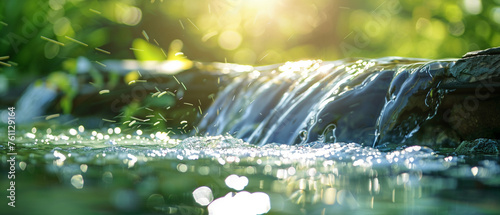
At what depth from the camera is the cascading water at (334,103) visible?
2648 mm

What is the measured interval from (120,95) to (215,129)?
96cm

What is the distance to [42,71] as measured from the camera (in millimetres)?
5246

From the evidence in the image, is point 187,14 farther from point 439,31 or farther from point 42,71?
point 439,31

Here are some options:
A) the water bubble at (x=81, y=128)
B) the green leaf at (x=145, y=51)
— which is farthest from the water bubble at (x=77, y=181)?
the green leaf at (x=145, y=51)

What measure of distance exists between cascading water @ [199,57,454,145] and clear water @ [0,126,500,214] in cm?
73

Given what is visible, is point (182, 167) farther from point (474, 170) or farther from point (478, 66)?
point (478, 66)

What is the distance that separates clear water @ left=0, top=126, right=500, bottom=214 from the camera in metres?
0.86

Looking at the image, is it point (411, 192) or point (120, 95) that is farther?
point (120, 95)

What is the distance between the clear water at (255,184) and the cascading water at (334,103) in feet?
2.39

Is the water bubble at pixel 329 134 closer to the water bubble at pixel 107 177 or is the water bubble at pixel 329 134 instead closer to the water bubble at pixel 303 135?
the water bubble at pixel 303 135

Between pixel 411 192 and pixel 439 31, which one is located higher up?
pixel 439 31

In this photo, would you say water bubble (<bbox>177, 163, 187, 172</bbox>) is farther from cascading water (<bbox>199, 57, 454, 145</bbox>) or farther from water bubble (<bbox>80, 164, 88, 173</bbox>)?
cascading water (<bbox>199, 57, 454, 145</bbox>)

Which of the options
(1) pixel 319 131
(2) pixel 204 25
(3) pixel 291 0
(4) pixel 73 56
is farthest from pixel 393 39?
(1) pixel 319 131

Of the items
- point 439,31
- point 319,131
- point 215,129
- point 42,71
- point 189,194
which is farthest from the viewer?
point 439,31
